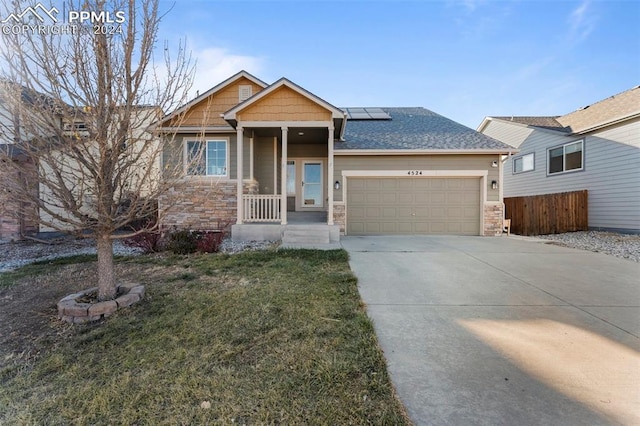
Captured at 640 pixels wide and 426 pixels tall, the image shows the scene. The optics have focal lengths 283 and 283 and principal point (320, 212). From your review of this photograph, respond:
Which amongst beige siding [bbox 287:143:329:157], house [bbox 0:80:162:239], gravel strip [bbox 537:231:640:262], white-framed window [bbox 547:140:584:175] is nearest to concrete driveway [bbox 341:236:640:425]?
gravel strip [bbox 537:231:640:262]

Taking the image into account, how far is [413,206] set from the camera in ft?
33.6

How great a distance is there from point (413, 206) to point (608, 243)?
567 centimetres

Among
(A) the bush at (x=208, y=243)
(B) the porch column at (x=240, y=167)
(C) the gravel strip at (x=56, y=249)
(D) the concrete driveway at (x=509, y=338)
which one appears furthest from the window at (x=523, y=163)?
(A) the bush at (x=208, y=243)

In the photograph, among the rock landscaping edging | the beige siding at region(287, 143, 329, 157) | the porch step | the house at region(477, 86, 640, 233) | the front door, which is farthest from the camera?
the front door

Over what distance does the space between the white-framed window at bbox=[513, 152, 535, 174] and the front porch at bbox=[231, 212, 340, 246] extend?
40.2 ft

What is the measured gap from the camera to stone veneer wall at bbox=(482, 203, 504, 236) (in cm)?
1007

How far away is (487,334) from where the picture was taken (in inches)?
119

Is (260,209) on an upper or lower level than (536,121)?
lower

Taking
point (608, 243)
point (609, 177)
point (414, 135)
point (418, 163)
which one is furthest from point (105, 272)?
point (609, 177)

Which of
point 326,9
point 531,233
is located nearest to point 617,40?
point 531,233

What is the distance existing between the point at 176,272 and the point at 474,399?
5.12 meters

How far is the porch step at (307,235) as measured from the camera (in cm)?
838

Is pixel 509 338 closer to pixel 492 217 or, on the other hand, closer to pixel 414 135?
pixel 492 217

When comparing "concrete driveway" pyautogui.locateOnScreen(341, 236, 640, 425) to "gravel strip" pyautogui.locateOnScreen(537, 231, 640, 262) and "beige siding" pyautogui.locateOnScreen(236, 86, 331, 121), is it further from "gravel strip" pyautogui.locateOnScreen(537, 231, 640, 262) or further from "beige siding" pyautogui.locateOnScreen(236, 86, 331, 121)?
"beige siding" pyautogui.locateOnScreen(236, 86, 331, 121)
